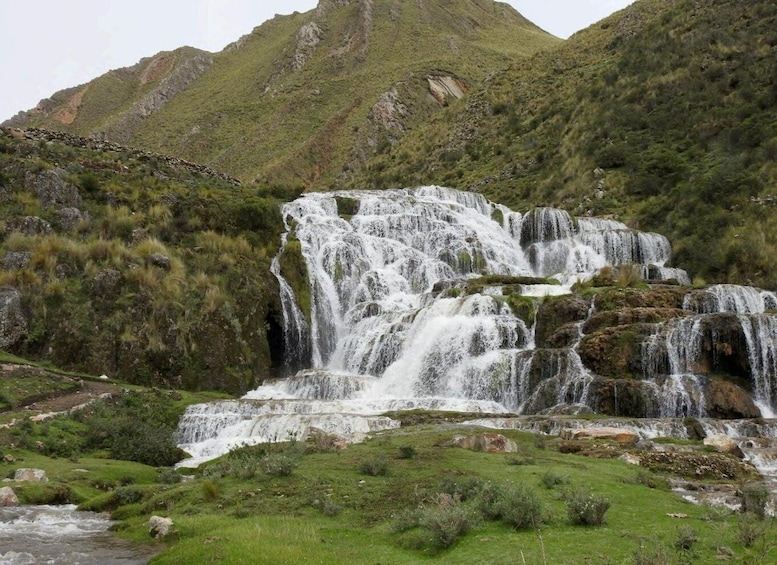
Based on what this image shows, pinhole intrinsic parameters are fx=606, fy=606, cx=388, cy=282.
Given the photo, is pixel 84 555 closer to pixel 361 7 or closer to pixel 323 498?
pixel 323 498

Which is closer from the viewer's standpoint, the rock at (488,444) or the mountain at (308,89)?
the rock at (488,444)

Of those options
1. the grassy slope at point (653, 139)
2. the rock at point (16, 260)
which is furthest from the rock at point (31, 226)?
the grassy slope at point (653, 139)

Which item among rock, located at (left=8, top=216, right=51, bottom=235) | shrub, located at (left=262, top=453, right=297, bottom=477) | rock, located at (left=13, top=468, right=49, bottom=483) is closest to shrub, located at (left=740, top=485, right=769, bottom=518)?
shrub, located at (left=262, top=453, right=297, bottom=477)

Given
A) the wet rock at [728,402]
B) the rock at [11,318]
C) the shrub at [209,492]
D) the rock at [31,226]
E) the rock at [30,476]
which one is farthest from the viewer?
the rock at [31,226]

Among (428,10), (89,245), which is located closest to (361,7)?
(428,10)

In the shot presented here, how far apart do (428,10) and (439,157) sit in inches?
2421

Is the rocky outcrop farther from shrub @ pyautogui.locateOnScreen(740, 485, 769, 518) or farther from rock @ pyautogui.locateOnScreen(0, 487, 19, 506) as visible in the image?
shrub @ pyautogui.locateOnScreen(740, 485, 769, 518)

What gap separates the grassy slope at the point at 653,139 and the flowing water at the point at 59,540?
26.7 metres

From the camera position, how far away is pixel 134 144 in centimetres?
8306

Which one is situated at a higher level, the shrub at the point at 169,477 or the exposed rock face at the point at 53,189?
the exposed rock face at the point at 53,189

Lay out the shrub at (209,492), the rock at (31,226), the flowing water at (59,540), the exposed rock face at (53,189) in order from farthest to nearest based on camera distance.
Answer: the exposed rock face at (53,189)
the rock at (31,226)
the shrub at (209,492)
the flowing water at (59,540)

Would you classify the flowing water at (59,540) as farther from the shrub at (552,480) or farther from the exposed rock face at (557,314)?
the exposed rock face at (557,314)

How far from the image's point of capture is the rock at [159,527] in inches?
325

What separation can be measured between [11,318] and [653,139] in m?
39.7
